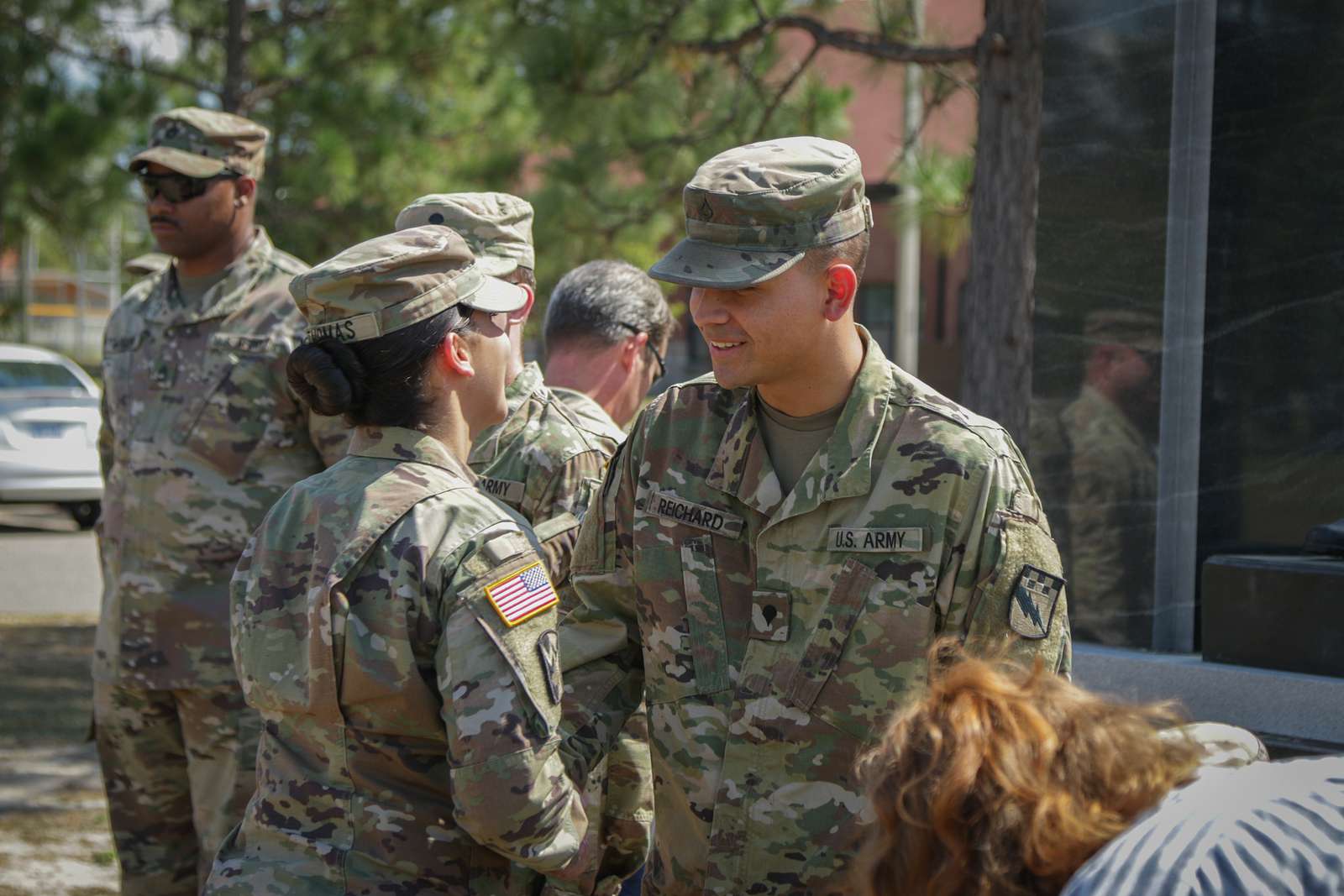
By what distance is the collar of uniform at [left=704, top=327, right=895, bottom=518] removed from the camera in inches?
88.1

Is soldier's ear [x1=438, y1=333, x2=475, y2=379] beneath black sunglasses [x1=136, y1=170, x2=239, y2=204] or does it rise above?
beneath

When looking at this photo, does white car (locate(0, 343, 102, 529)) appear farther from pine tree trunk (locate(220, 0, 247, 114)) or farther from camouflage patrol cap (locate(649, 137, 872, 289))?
camouflage patrol cap (locate(649, 137, 872, 289))

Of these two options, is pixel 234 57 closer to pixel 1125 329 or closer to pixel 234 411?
pixel 234 411

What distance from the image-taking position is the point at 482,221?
3066mm

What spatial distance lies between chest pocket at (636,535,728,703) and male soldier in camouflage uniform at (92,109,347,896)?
161 centimetres

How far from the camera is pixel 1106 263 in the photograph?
3678 millimetres

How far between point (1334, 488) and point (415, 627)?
241 cm

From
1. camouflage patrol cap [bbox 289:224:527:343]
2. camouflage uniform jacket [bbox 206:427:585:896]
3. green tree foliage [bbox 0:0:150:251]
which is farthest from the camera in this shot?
green tree foliage [bbox 0:0:150:251]

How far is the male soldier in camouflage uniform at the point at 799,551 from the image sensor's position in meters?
2.20

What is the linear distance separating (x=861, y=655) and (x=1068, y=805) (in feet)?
3.24

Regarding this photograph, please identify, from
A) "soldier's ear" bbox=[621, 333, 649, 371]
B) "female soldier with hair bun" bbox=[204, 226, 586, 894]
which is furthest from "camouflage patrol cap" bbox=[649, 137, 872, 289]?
"soldier's ear" bbox=[621, 333, 649, 371]

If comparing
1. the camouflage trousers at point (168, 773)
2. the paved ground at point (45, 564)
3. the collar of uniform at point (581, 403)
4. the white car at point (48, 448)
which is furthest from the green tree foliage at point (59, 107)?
the collar of uniform at point (581, 403)

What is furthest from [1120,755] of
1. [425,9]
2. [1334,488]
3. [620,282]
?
[425,9]

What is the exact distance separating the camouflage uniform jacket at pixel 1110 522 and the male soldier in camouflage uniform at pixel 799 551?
1.48 m
